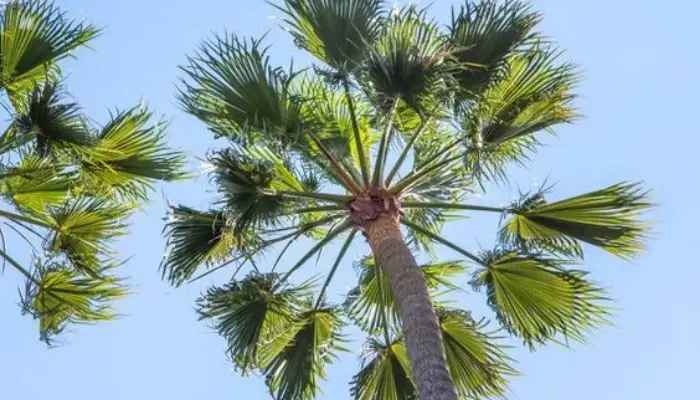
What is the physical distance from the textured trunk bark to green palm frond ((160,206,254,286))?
3.82 ft

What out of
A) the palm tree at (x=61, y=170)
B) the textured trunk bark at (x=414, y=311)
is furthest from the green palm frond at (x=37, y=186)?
the textured trunk bark at (x=414, y=311)

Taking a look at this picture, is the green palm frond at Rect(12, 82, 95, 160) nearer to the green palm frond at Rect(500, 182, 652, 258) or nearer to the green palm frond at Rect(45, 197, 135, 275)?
the green palm frond at Rect(45, 197, 135, 275)

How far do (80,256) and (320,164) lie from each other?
2429 mm

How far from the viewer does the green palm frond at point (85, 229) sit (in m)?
7.32

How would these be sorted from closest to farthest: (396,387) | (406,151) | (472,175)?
1. (472,175)
2. (406,151)
3. (396,387)

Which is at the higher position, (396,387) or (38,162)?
(38,162)

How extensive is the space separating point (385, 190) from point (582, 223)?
1592 mm

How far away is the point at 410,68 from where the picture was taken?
231 inches

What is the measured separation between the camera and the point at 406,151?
668 centimetres

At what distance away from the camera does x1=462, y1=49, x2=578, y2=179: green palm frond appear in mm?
6383

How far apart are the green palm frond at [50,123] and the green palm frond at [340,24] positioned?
6.14ft

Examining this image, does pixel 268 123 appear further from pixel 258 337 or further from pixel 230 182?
pixel 258 337

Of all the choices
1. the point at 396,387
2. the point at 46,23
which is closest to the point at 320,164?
the point at 396,387

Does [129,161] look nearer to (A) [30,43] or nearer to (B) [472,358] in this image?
(A) [30,43]
